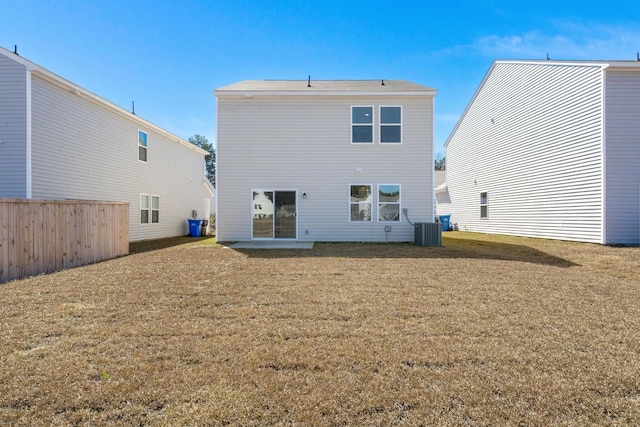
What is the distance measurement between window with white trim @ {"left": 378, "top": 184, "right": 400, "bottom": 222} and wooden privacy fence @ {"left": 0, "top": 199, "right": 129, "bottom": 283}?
29.2 feet

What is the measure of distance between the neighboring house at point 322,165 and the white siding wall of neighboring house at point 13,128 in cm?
566

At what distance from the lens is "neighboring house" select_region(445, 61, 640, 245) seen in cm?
1041

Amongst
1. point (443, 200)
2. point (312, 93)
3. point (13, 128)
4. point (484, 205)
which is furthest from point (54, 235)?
point (443, 200)

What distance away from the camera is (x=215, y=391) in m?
2.43

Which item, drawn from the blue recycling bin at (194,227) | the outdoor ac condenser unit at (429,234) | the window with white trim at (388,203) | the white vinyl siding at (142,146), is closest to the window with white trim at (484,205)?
the outdoor ac condenser unit at (429,234)

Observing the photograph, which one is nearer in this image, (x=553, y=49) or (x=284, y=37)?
(x=284, y=37)

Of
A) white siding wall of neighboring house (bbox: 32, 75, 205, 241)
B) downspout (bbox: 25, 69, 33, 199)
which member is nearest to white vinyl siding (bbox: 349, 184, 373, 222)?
white siding wall of neighboring house (bbox: 32, 75, 205, 241)

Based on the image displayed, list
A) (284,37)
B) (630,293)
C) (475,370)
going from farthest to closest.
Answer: (284,37) < (630,293) < (475,370)

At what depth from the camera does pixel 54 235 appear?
740cm

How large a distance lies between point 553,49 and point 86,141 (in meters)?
20.9

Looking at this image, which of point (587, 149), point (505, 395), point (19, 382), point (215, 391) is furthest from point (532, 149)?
point (19, 382)

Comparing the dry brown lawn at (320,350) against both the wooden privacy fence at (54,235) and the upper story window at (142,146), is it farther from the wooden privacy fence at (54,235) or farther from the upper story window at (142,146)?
the upper story window at (142,146)

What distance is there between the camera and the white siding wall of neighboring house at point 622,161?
1038 cm

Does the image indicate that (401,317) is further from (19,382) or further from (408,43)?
(408,43)
